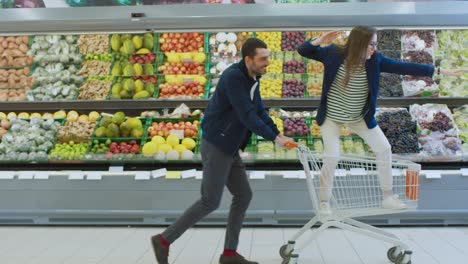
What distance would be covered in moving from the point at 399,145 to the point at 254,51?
2.25 metres

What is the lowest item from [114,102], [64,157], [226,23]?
[64,157]

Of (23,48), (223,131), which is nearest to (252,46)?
(223,131)

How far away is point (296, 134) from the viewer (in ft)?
17.0

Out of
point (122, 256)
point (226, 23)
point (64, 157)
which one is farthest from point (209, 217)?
point (226, 23)

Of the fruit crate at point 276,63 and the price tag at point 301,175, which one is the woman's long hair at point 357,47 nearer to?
the price tag at point 301,175

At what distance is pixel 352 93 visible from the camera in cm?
371

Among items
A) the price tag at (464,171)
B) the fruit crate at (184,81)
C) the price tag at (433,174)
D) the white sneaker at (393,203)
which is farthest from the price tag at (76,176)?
the price tag at (464,171)

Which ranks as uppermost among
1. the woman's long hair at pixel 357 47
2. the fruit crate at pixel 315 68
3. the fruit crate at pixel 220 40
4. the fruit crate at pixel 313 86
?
the woman's long hair at pixel 357 47

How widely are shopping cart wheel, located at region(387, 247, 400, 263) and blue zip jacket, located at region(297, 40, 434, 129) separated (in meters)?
0.85

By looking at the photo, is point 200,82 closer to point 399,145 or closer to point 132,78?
point 132,78

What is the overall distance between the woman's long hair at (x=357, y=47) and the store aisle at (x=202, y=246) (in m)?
1.31

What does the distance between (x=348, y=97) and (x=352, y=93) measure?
4 cm

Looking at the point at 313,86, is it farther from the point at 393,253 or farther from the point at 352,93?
the point at 393,253

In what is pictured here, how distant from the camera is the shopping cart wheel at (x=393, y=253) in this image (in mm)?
3682
